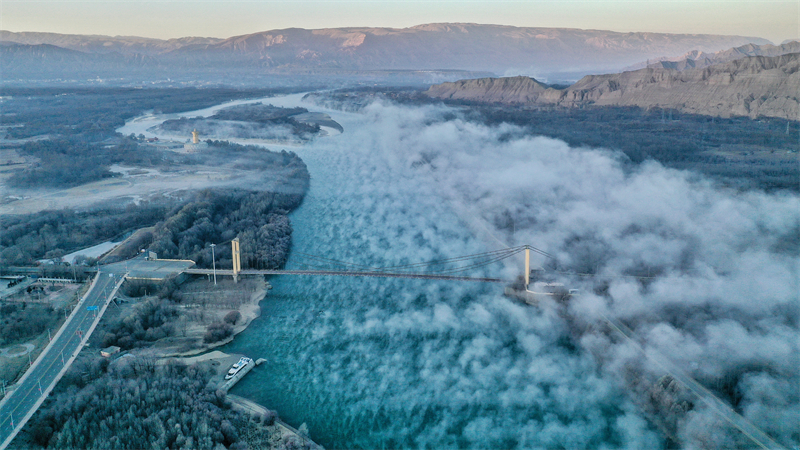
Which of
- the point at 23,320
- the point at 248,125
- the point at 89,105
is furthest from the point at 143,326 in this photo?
the point at 89,105

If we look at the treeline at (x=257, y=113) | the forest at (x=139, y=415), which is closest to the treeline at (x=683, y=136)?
the treeline at (x=257, y=113)

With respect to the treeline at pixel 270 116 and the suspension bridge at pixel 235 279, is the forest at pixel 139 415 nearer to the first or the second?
the suspension bridge at pixel 235 279

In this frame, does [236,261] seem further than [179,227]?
No

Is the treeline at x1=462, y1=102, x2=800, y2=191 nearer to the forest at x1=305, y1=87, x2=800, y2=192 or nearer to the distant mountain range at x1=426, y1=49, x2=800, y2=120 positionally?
the forest at x1=305, y1=87, x2=800, y2=192

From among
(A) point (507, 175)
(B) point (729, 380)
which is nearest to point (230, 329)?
(B) point (729, 380)

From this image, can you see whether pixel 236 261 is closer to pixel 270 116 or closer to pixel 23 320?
pixel 23 320

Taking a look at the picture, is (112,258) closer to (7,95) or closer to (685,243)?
(685,243)
